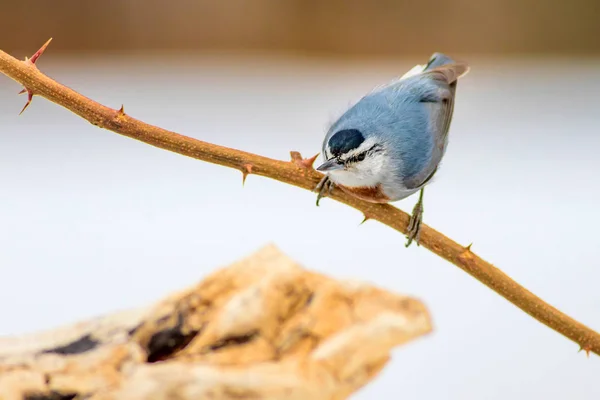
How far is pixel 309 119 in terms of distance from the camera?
269cm

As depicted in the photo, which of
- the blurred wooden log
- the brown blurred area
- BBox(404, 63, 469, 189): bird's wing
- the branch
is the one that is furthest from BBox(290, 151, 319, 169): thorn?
the brown blurred area

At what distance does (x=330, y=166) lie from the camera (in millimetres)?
1024

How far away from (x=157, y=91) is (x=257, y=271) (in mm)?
1653

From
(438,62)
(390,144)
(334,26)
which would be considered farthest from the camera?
(334,26)

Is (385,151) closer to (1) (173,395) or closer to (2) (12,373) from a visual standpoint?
(1) (173,395)

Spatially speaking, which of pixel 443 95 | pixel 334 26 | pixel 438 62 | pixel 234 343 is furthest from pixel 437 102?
pixel 334 26

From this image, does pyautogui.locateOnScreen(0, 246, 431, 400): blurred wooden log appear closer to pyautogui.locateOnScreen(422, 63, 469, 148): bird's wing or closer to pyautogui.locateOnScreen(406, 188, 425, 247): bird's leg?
pyautogui.locateOnScreen(406, 188, 425, 247): bird's leg

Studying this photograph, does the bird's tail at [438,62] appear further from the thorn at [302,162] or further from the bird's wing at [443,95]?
the thorn at [302,162]

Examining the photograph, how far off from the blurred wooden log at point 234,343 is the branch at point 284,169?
23cm

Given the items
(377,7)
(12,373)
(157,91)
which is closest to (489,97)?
(377,7)

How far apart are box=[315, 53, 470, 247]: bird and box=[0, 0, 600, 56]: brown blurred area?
2.03 meters

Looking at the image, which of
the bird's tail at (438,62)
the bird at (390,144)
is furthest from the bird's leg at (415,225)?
the bird's tail at (438,62)

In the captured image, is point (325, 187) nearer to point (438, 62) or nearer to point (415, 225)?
point (415, 225)

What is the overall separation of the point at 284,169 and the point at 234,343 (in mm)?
420
